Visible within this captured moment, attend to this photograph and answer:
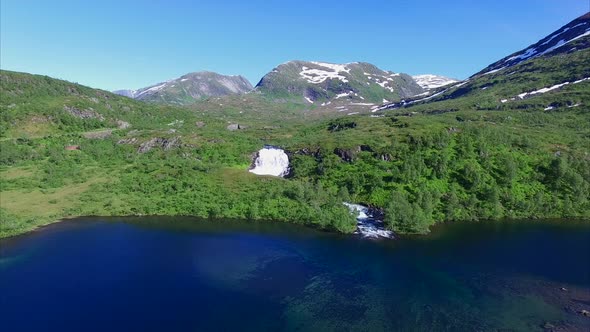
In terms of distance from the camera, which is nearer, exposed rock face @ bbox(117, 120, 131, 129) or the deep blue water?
the deep blue water

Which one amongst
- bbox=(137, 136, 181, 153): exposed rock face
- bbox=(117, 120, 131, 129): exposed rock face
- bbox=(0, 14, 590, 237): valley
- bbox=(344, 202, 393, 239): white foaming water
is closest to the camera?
bbox=(344, 202, 393, 239): white foaming water

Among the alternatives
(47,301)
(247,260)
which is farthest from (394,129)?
(47,301)

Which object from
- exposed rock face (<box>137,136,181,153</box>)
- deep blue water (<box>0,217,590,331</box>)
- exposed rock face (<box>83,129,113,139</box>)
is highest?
exposed rock face (<box>83,129,113,139</box>)

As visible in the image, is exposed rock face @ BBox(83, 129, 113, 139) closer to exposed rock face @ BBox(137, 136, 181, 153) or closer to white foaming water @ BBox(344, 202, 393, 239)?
exposed rock face @ BBox(137, 136, 181, 153)

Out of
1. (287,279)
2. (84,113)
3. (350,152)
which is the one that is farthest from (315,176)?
(84,113)

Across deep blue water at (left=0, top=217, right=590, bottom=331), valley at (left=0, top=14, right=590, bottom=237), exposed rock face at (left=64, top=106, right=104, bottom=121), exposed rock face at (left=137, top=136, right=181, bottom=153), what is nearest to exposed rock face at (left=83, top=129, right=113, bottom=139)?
valley at (left=0, top=14, right=590, bottom=237)

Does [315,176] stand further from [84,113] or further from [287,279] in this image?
[84,113]
